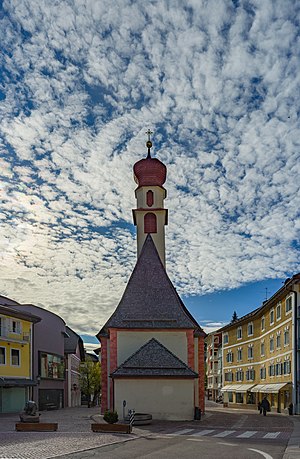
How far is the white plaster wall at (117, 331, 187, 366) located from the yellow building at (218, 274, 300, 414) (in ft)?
27.7

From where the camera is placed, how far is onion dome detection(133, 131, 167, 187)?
195ft

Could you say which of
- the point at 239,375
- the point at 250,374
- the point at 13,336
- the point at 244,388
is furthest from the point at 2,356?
the point at 239,375

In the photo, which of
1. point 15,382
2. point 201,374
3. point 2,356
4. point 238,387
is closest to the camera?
point 2,356

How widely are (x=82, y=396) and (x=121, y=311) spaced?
5437 cm

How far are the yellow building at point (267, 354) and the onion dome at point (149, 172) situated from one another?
15.7 meters

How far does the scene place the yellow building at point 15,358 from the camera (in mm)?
49250

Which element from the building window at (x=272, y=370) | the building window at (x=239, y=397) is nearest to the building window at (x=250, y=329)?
the building window at (x=239, y=397)

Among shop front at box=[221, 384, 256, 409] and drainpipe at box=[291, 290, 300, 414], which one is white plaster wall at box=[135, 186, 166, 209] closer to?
drainpipe at box=[291, 290, 300, 414]

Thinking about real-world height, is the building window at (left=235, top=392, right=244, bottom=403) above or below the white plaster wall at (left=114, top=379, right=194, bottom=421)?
below

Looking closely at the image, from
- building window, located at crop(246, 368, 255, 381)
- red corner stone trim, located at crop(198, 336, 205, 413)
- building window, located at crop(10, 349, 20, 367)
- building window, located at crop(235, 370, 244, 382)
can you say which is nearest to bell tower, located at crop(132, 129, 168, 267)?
red corner stone trim, located at crop(198, 336, 205, 413)

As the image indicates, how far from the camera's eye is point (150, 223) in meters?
→ 58.4

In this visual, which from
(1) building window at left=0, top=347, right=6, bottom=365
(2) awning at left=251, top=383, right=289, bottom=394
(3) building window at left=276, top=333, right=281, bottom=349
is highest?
(3) building window at left=276, top=333, right=281, bottom=349

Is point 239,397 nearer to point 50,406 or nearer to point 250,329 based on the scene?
point 250,329

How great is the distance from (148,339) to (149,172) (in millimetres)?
20836
